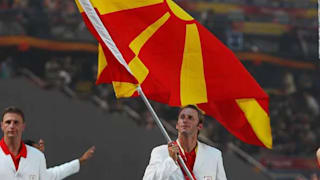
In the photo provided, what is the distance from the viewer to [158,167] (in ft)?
18.7

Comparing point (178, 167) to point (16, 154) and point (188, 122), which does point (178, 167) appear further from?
point (16, 154)

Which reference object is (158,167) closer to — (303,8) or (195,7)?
(195,7)

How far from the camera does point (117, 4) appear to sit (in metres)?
6.41

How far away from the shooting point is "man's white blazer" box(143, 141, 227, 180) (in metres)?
5.66

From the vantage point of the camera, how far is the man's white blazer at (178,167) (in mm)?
5656

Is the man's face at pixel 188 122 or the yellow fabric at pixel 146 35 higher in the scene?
the yellow fabric at pixel 146 35

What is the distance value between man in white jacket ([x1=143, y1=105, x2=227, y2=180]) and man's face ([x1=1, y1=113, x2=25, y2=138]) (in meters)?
0.92

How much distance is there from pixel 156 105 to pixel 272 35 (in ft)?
7.26

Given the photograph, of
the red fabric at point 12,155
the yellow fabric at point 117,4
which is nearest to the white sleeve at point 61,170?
the red fabric at point 12,155

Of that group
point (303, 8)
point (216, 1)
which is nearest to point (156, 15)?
point (216, 1)

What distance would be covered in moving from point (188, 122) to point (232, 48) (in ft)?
23.1

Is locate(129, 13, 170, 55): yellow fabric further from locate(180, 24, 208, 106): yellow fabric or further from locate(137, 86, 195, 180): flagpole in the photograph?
locate(137, 86, 195, 180): flagpole

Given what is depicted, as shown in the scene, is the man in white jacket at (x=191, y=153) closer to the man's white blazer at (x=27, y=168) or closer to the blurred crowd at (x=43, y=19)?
the man's white blazer at (x=27, y=168)

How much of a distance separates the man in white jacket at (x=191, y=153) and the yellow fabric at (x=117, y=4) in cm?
96
